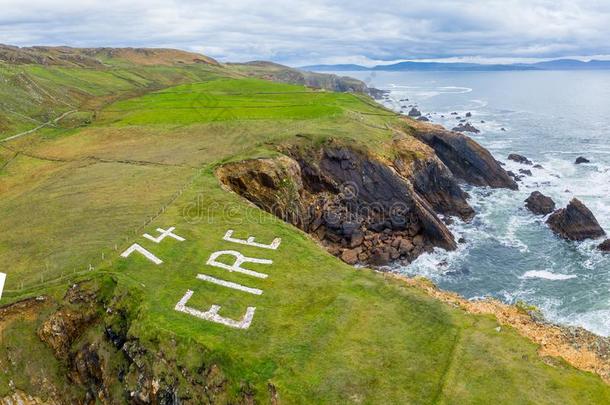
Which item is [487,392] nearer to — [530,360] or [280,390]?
[530,360]

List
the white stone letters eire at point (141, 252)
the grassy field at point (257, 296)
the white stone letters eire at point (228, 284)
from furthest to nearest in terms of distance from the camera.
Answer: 1. the white stone letters eire at point (141, 252)
2. the white stone letters eire at point (228, 284)
3. the grassy field at point (257, 296)

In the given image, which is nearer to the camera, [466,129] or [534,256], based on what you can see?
[534,256]

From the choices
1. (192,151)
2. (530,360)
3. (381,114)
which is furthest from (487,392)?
(381,114)

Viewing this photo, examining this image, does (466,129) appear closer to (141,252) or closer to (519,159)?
(519,159)

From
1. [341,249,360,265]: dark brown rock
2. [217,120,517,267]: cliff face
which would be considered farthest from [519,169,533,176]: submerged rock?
[341,249,360,265]: dark brown rock

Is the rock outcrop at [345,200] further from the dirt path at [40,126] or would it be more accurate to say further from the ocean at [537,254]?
the dirt path at [40,126]

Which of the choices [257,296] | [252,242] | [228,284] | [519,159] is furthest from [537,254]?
[519,159]

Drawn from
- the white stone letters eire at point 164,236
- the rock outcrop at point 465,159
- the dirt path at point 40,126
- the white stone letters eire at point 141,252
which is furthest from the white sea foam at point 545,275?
the dirt path at point 40,126
